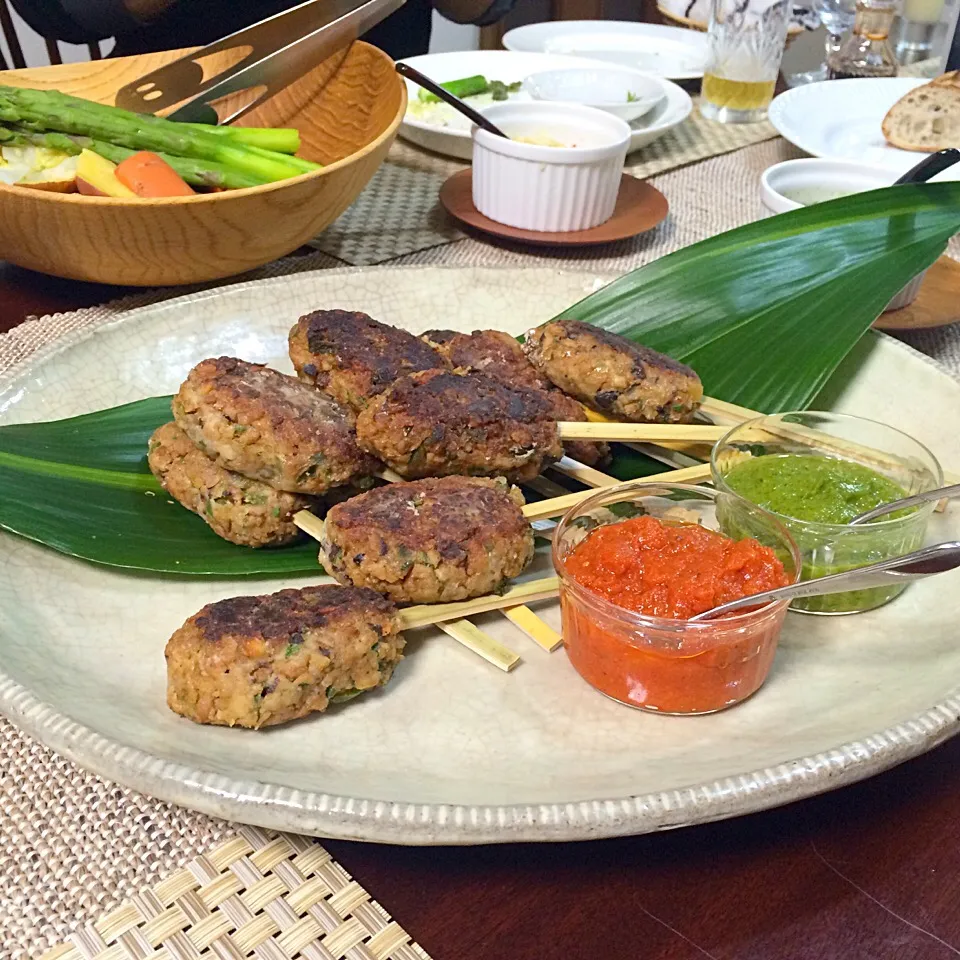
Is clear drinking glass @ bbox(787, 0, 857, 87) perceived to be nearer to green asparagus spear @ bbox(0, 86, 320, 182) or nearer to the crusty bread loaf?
the crusty bread loaf

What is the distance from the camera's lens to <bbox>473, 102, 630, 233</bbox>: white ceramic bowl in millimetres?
3160

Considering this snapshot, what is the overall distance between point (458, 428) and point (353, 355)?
12.4 inches

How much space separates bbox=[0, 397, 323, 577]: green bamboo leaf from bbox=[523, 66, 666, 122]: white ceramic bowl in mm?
2894

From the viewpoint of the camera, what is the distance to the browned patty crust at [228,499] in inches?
71.2

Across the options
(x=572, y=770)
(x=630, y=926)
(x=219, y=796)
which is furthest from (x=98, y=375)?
(x=630, y=926)

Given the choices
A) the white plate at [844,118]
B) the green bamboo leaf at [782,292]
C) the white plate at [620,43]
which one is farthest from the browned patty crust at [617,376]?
the white plate at [620,43]

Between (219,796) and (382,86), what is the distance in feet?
9.47

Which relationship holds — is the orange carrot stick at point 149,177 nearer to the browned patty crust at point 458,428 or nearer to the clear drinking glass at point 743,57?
the browned patty crust at point 458,428

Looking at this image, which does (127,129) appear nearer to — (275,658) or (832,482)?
(275,658)

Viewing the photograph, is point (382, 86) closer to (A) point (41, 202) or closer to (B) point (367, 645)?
(A) point (41, 202)

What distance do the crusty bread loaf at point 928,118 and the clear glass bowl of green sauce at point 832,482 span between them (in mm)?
2555

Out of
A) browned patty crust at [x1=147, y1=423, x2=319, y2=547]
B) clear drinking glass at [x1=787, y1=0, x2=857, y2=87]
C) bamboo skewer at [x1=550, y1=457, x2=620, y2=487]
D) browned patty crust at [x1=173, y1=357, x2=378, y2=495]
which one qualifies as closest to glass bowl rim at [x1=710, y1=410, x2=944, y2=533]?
bamboo skewer at [x1=550, y1=457, x2=620, y2=487]

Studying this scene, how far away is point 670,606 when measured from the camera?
61.7 inches

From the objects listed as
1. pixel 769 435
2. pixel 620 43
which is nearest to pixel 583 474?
pixel 769 435
